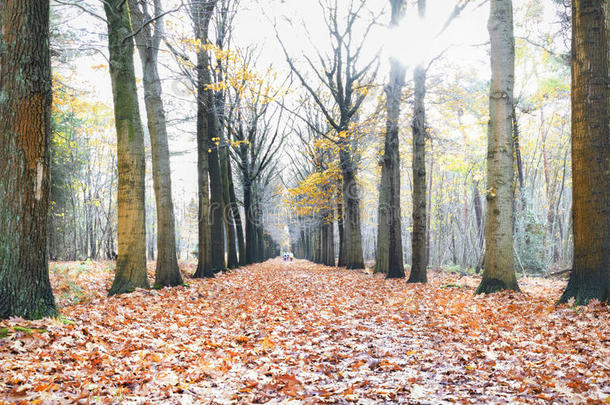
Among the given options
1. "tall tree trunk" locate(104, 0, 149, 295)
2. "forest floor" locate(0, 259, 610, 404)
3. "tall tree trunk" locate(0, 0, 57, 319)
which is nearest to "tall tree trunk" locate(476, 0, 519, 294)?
"forest floor" locate(0, 259, 610, 404)

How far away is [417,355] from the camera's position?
4.22 m

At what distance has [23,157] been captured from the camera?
4695 millimetres

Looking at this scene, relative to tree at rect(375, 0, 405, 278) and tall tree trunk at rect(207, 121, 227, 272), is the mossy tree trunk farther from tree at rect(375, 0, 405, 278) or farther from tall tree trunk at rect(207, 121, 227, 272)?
tall tree trunk at rect(207, 121, 227, 272)

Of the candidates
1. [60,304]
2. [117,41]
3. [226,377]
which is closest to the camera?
[226,377]

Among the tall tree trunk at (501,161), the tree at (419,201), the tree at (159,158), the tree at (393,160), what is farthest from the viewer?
the tree at (393,160)

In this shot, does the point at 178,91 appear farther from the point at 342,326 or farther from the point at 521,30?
the point at 521,30

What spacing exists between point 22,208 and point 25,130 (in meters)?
1.01

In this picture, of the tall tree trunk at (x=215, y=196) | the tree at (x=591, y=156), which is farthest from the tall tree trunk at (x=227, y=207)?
the tree at (x=591, y=156)

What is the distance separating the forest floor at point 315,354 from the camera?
311cm

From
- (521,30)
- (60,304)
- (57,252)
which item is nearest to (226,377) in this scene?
(60,304)

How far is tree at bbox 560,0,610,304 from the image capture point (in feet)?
19.0

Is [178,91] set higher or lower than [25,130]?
higher

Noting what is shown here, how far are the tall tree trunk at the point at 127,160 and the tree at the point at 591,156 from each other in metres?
8.74

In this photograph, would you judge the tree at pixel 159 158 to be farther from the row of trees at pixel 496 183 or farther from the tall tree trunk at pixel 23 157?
the row of trees at pixel 496 183
